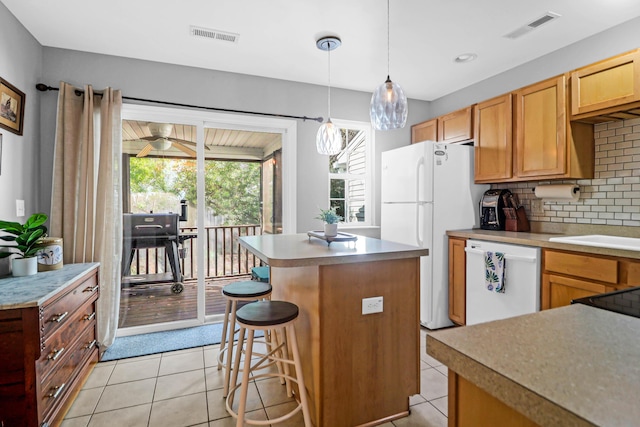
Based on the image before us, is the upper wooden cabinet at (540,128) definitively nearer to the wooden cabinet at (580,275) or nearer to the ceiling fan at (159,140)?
the wooden cabinet at (580,275)

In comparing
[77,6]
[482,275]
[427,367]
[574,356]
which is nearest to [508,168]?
[482,275]

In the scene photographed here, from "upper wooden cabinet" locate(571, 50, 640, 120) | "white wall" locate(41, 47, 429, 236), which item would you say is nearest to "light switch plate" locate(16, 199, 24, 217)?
"white wall" locate(41, 47, 429, 236)

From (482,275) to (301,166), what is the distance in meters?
2.13

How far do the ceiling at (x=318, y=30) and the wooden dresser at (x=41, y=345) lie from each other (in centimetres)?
187

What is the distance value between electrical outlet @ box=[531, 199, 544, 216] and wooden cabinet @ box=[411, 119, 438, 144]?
1279mm

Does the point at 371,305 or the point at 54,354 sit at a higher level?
the point at 371,305

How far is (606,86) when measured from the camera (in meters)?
2.45

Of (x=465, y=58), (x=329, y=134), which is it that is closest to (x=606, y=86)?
(x=465, y=58)

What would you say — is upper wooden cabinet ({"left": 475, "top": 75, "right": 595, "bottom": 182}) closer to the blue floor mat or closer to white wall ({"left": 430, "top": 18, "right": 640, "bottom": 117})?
white wall ({"left": 430, "top": 18, "right": 640, "bottom": 117})

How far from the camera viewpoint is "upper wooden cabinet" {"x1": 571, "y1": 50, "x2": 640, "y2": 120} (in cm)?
231

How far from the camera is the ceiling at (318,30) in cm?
236

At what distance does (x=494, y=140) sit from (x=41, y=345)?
3.73 metres

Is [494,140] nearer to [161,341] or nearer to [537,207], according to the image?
[537,207]

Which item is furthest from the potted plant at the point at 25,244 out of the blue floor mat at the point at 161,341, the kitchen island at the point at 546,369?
the kitchen island at the point at 546,369
